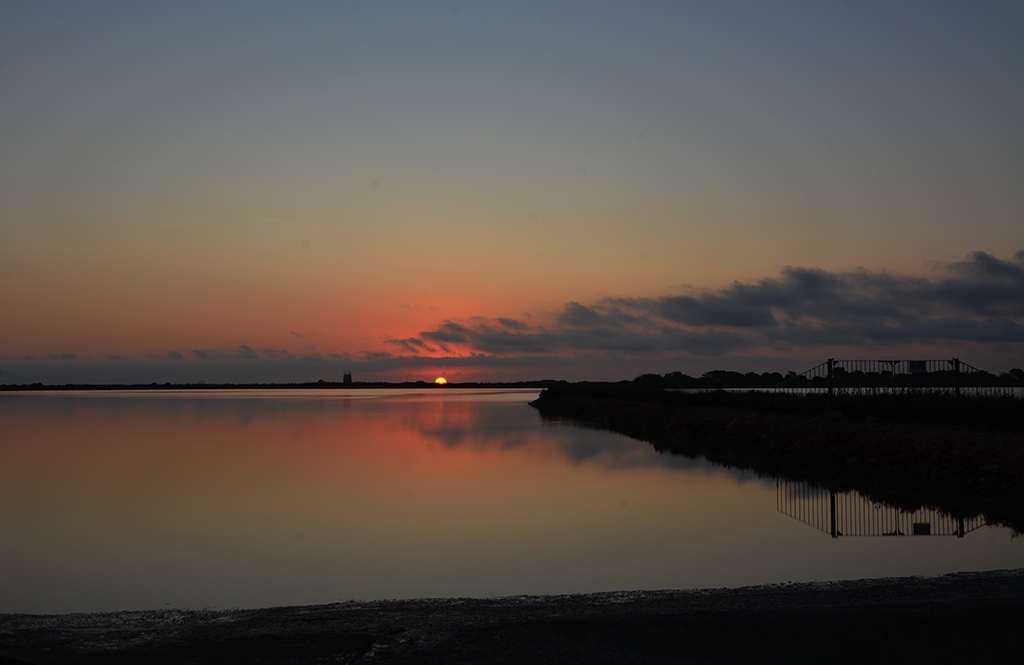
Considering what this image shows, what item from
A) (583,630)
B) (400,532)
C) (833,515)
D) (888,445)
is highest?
(888,445)

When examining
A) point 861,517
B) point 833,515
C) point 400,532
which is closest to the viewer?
point 400,532

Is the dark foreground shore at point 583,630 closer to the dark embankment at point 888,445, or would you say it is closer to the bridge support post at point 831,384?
the dark embankment at point 888,445

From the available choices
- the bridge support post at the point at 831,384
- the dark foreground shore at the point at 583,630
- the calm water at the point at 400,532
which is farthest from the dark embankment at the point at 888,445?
the dark foreground shore at the point at 583,630

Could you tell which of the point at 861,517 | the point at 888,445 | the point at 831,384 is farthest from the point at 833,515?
the point at 831,384

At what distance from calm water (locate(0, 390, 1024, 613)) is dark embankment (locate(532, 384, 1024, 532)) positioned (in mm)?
2068

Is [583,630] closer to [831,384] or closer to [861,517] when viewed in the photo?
[861,517]

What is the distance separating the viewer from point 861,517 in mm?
14922

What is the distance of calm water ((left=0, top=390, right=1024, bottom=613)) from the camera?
10.6m

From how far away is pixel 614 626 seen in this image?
7.35 m

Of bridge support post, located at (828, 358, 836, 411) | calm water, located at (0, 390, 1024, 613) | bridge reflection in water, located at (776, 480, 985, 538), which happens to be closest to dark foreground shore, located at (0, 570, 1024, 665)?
calm water, located at (0, 390, 1024, 613)

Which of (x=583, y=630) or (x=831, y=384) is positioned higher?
(x=831, y=384)

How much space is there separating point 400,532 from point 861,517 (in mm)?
8030

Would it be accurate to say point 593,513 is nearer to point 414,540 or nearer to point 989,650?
point 414,540

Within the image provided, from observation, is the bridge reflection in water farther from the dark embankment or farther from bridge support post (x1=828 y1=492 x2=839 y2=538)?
the dark embankment
